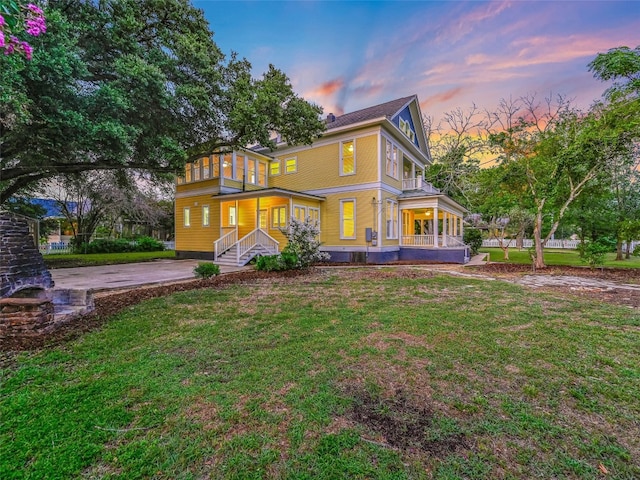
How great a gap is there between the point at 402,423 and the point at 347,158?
14.0 m

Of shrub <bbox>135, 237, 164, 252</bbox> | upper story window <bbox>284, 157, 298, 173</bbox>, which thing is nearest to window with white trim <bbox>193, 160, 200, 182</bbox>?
upper story window <bbox>284, 157, 298, 173</bbox>

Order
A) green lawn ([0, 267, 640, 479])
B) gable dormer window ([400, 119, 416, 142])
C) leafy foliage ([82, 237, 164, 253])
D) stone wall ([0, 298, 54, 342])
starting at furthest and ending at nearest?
leafy foliage ([82, 237, 164, 253]), gable dormer window ([400, 119, 416, 142]), stone wall ([0, 298, 54, 342]), green lawn ([0, 267, 640, 479])

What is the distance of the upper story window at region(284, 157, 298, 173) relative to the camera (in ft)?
54.8

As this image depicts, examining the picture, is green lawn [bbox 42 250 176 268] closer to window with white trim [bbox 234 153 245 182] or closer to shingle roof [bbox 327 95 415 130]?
window with white trim [bbox 234 153 245 182]

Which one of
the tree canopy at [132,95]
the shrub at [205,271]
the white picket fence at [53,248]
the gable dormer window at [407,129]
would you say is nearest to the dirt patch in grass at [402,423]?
the shrub at [205,271]

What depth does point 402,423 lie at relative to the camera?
87.0 inches

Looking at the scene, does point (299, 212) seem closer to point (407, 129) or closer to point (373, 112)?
point (373, 112)

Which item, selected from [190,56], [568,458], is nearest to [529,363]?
[568,458]

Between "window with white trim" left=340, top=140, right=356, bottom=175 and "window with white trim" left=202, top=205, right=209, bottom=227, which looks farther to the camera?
"window with white trim" left=202, top=205, right=209, bottom=227

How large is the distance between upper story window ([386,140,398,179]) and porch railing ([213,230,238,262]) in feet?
29.0

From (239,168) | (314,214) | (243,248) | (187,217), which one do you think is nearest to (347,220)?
(314,214)

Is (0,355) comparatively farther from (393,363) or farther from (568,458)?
(568,458)

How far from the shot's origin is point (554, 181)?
1081cm

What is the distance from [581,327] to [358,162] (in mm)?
11532
